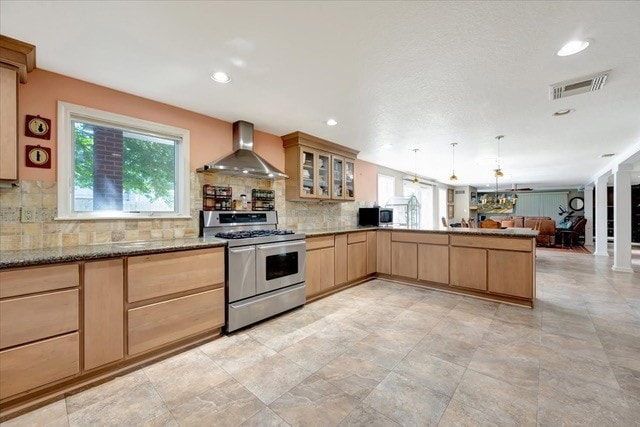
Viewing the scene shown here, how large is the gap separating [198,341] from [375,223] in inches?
141

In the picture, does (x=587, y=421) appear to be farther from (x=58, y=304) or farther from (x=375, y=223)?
(x=375, y=223)

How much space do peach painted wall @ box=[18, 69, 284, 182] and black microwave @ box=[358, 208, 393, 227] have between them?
2912mm

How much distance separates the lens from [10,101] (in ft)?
6.15

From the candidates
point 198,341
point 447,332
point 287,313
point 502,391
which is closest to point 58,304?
point 198,341

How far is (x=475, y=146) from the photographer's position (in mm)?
4586

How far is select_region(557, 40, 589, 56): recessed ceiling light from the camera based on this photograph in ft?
5.86

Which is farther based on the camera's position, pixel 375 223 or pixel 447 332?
pixel 375 223

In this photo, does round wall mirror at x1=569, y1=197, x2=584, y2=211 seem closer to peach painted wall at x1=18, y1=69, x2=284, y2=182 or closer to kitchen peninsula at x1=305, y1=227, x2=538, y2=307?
kitchen peninsula at x1=305, y1=227, x2=538, y2=307

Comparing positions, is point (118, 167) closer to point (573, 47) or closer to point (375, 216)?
point (573, 47)

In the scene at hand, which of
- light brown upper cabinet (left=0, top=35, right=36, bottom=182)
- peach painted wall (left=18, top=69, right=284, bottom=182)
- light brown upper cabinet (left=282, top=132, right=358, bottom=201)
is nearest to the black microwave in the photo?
light brown upper cabinet (left=282, top=132, right=358, bottom=201)

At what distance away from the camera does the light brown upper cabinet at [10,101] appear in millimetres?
1833

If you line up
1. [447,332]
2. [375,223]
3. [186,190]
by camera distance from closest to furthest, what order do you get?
1. [447,332]
2. [186,190]
3. [375,223]

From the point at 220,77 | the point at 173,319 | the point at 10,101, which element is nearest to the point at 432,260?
the point at 173,319

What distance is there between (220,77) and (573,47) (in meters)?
2.63
